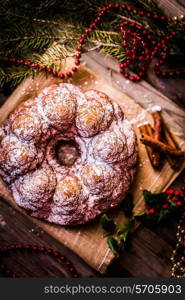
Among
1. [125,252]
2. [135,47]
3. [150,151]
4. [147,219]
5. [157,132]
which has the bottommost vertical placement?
[125,252]

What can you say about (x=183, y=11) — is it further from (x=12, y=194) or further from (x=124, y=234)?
(x=12, y=194)

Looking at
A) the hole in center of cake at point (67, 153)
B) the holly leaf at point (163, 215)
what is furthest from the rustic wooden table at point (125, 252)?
the hole in center of cake at point (67, 153)

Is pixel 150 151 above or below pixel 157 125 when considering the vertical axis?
below

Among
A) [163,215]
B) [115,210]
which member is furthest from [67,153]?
[163,215]

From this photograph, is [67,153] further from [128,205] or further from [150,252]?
[150,252]

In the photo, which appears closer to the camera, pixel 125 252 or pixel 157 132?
pixel 157 132

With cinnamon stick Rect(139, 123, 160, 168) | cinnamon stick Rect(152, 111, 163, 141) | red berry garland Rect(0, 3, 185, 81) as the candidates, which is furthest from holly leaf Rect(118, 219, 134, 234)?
red berry garland Rect(0, 3, 185, 81)

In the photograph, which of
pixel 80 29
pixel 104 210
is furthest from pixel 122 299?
pixel 80 29
